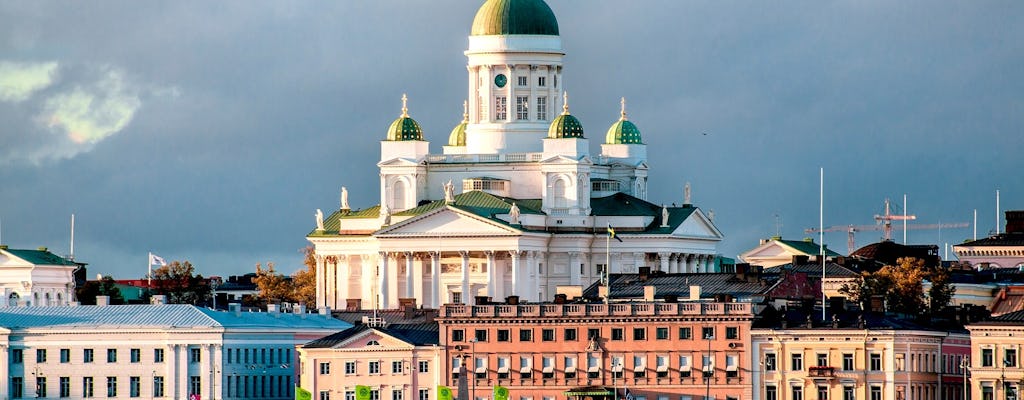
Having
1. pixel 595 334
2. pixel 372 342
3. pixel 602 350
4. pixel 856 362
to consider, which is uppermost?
pixel 595 334

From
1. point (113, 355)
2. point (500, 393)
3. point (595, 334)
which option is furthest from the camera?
point (113, 355)

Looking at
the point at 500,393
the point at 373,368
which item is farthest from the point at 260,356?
the point at 500,393

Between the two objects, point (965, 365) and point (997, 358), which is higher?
point (997, 358)

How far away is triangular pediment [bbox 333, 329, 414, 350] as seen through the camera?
552ft

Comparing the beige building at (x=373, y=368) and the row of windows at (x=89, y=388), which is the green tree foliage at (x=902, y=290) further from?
the row of windows at (x=89, y=388)

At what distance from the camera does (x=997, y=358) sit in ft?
513

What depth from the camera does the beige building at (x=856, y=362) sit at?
160250mm

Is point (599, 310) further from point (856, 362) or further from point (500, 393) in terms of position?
point (856, 362)

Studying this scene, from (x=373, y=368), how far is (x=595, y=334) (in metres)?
9.52

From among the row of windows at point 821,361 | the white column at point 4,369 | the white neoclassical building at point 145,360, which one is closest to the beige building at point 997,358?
the row of windows at point 821,361

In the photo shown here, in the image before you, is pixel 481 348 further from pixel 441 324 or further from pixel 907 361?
pixel 907 361

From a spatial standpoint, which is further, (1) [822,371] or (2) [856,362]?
(2) [856,362]

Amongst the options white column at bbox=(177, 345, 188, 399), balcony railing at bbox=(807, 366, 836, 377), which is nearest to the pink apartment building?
balcony railing at bbox=(807, 366, 836, 377)

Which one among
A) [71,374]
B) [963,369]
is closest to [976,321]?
[963,369]
